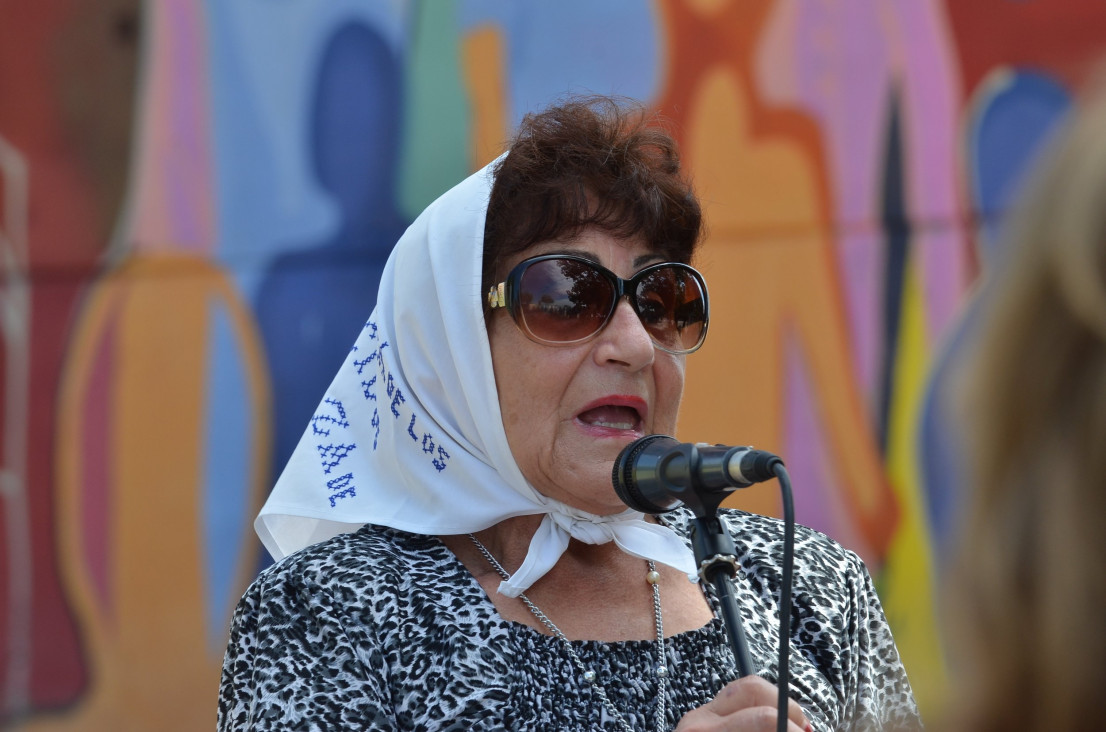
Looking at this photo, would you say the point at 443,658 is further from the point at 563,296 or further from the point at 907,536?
the point at 907,536

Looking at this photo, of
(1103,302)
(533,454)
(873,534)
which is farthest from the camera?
(873,534)

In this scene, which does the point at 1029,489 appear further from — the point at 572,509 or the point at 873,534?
the point at 873,534

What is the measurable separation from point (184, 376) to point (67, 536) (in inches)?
28.0

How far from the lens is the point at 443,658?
2459 mm

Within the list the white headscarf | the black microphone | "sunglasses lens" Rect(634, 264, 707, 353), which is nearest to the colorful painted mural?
"sunglasses lens" Rect(634, 264, 707, 353)

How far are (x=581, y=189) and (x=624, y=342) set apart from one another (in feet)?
1.18

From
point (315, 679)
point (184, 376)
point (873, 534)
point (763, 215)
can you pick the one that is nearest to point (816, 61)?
point (763, 215)

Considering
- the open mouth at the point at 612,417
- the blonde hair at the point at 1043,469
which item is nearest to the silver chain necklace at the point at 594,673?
the open mouth at the point at 612,417

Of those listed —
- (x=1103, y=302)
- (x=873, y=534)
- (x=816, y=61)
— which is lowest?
(x=873, y=534)

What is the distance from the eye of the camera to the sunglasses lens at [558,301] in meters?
2.68

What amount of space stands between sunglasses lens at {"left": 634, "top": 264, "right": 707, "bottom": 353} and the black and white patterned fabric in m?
0.56

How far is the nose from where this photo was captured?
8.75ft

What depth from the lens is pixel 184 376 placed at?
4777 millimetres

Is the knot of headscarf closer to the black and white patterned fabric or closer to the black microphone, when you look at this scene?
the black and white patterned fabric
